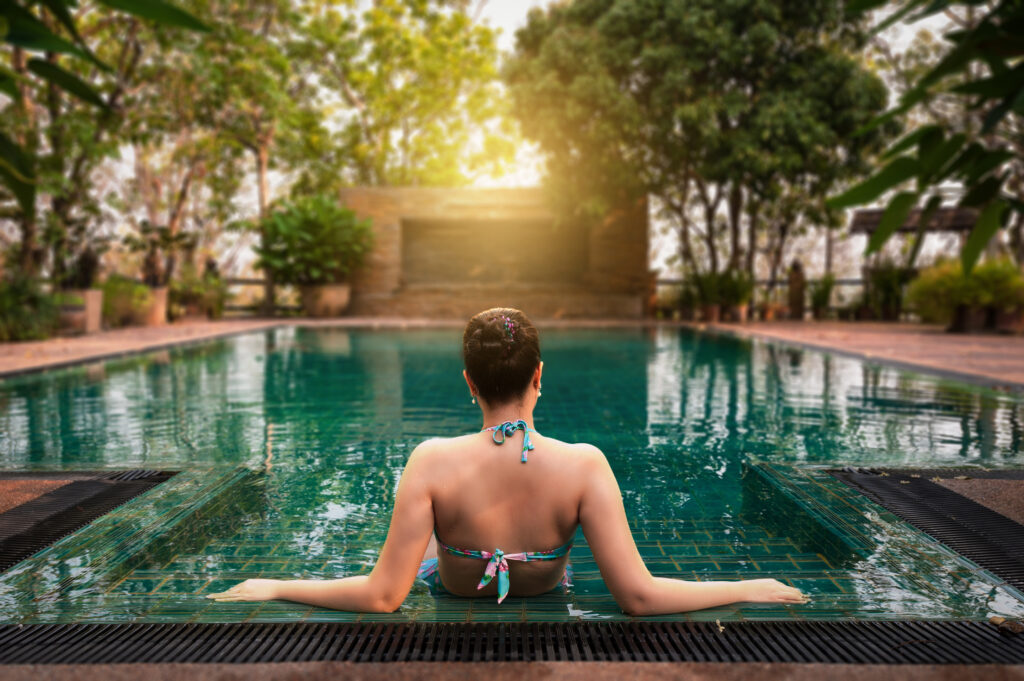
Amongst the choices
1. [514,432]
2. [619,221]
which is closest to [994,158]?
[514,432]

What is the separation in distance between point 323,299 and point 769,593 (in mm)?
19153

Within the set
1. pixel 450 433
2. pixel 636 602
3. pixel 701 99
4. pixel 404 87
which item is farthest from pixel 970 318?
pixel 404 87

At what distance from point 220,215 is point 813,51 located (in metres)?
15.8

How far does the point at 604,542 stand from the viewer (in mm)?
2309

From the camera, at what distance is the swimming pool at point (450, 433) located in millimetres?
2549

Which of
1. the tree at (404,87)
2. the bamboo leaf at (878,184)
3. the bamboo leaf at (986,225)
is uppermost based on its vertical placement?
the tree at (404,87)

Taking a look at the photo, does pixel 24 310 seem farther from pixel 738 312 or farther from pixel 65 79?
pixel 65 79

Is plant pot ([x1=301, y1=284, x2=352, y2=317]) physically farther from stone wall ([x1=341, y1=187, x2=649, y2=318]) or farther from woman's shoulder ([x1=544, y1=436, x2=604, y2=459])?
woman's shoulder ([x1=544, y1=436, x2=604, y2=459])

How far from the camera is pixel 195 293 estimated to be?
62.1 feet

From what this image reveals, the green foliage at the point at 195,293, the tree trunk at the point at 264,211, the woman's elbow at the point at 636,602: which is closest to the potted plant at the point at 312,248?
the tree trunk at the point at 264,211

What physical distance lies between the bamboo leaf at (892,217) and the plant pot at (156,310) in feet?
57.0

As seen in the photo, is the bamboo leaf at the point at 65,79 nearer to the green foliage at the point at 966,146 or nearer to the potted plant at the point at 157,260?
the green foliage at the point at 966,146

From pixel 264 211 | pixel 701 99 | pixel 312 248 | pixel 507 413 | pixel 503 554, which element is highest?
pixel 701 99

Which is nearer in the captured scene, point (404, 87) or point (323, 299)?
point (323, 299)
